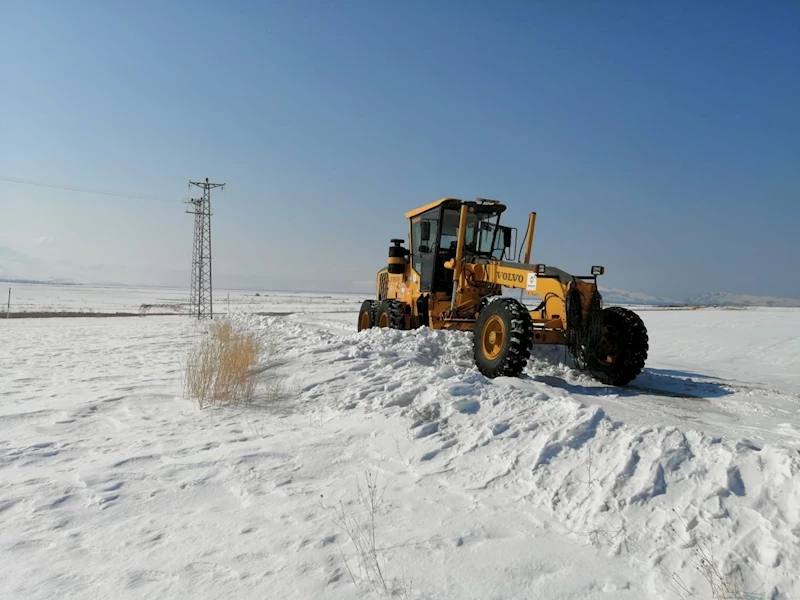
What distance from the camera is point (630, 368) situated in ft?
24.6

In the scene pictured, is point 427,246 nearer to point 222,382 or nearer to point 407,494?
point 222,382

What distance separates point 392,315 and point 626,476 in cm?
729

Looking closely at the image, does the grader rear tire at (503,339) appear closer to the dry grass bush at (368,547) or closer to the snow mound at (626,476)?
the snow mound at (626,476)

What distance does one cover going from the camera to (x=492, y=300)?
7961 millimetres

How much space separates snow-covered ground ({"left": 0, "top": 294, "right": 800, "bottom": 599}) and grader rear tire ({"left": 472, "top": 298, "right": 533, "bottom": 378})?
2.92 feet

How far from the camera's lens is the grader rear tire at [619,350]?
750 centimetres

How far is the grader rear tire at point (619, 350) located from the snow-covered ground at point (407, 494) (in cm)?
124

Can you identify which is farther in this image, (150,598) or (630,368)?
(630,368)

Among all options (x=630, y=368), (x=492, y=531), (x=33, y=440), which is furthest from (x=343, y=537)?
(x=630, y=368)

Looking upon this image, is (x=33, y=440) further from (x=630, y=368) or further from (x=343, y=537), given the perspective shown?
(x=630, y=368)

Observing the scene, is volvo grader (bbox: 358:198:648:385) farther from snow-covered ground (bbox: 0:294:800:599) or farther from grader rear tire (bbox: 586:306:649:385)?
snow-covered ground (bbox: 0:294:800:599)

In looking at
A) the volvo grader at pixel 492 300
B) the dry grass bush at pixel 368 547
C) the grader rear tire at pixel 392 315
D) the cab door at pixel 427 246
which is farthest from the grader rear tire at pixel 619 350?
the dry grass bush at pixel 368 547

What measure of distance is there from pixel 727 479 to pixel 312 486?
2.66 metres

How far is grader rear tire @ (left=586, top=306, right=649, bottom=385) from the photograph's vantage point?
7500mm
